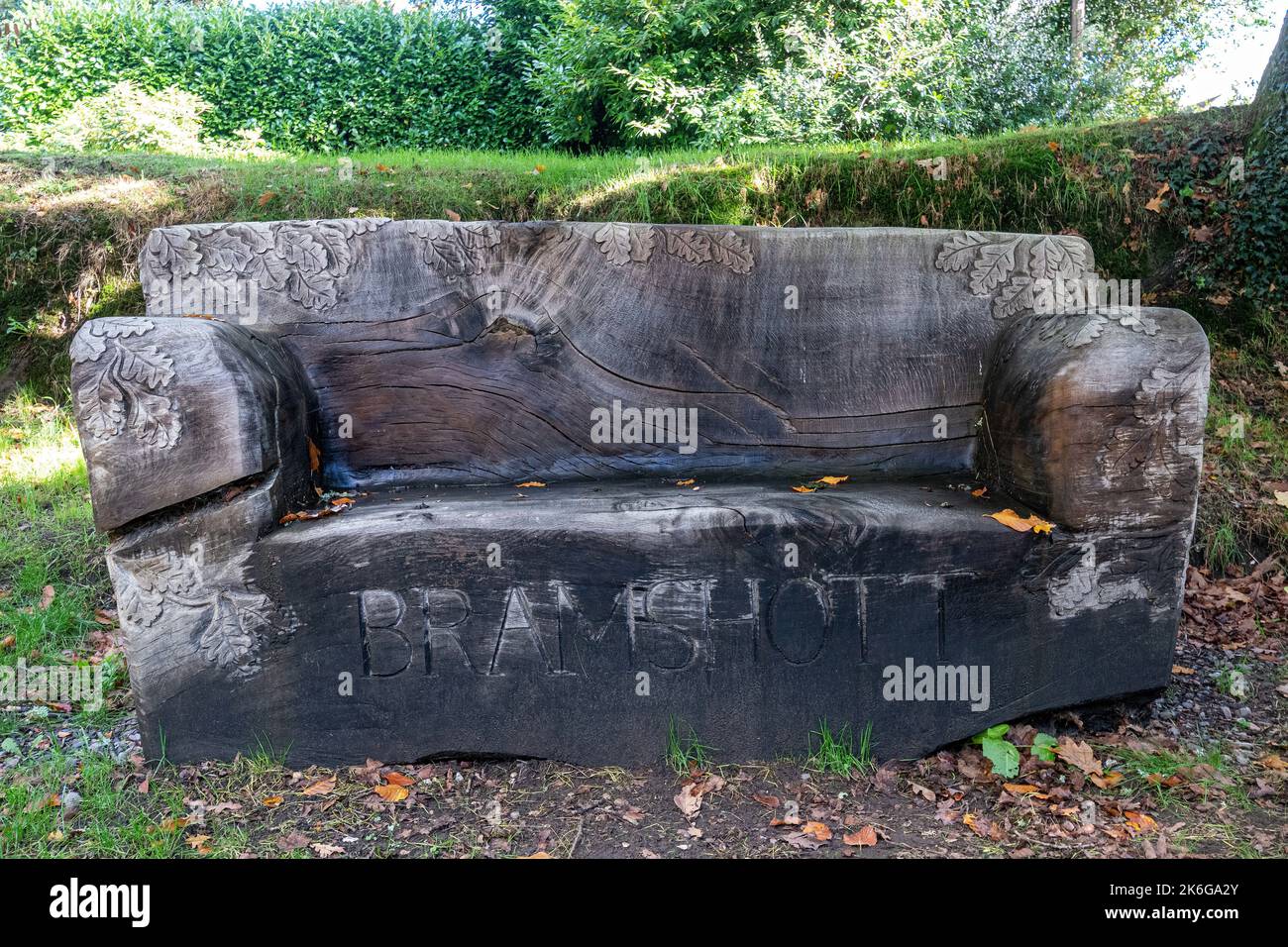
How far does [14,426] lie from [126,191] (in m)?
1.50

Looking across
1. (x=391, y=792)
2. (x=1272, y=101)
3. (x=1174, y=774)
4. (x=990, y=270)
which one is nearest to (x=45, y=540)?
(x=391, y=792)

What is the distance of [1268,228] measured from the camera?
15.1ft

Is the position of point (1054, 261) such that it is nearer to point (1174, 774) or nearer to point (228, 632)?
point (1174, 774)

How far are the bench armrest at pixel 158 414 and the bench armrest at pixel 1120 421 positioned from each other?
2152 mm

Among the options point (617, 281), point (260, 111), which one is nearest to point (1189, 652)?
point (617, 281)

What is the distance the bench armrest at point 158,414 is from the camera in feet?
7.58

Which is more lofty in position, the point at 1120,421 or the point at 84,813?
the point at 1120,421

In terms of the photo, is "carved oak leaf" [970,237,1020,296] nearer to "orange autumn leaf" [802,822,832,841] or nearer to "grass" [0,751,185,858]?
"orange autumn leaf" [802,822,832,841]

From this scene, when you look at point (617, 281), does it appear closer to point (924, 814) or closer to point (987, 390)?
point (987, 390)

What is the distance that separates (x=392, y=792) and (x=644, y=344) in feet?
5.17
